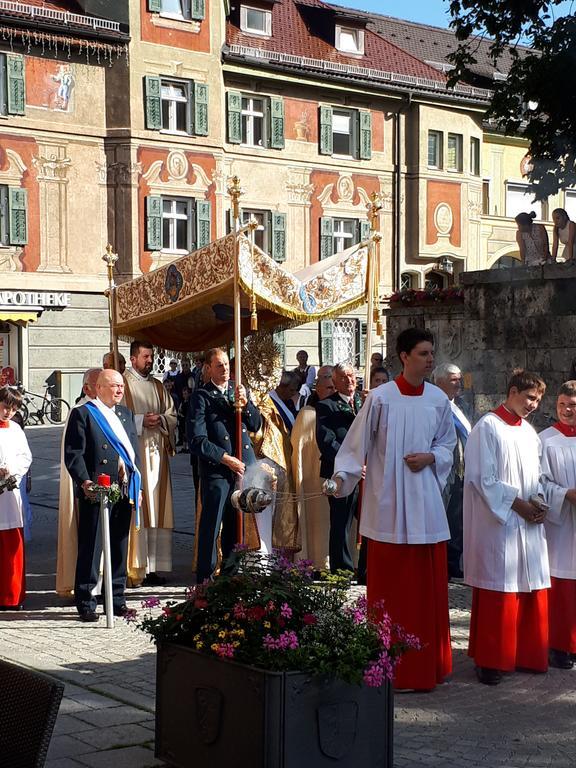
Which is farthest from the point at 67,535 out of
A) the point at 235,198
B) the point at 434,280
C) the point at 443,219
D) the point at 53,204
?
the point at 434,280

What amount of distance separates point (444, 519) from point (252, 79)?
2804 centimetres

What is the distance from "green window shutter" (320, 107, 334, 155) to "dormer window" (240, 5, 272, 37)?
108 inches

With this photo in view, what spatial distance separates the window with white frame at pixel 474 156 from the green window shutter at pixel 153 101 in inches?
454

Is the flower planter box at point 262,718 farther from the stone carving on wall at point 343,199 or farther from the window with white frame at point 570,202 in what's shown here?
the window with white frame at point 570,202

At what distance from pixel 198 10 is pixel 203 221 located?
541 centimetres

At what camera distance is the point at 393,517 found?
693 centimetres

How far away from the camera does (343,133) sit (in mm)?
35719

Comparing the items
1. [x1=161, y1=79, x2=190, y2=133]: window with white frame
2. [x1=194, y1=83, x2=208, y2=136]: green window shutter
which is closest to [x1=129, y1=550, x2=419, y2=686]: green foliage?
[x1=161, y1=79, x2=190, y2=133]: window with white frame

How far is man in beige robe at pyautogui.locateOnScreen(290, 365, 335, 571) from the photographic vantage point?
10695mm

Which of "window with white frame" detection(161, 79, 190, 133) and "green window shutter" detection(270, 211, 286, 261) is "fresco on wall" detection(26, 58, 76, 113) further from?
"green window shutter" detection(270, 211, 286, 261)

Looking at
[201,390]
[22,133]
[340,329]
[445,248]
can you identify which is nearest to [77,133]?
[22,133]

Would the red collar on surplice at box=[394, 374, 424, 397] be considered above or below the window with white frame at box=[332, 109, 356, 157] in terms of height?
below

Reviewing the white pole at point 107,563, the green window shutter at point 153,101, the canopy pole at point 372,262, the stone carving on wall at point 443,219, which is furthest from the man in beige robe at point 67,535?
the stone carving on wall at point 443,219

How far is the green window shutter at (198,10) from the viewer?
104 feet
